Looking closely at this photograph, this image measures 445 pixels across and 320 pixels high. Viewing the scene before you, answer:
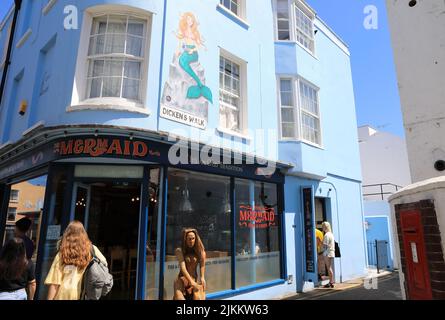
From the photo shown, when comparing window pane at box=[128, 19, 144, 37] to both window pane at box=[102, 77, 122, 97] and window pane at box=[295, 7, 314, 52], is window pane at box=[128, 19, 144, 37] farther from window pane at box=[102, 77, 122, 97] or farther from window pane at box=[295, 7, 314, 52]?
window pane at box=[295, 7, 314, 52]

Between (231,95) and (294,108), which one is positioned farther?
(294,108)

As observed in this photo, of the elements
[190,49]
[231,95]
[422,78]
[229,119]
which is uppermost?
[190,49]

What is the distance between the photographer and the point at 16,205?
29.9 ft

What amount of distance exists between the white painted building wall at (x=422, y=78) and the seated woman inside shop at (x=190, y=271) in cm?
379

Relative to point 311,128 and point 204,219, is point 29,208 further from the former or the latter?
point 311,128

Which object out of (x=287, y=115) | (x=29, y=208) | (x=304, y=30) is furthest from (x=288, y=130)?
(x=29, y=208)

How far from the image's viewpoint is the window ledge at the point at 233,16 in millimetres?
8906

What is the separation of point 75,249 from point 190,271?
242 cm

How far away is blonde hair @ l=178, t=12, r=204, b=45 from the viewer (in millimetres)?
7715

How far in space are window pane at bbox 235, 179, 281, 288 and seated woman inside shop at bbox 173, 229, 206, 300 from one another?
2.26 m

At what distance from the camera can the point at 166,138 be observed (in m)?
6.57

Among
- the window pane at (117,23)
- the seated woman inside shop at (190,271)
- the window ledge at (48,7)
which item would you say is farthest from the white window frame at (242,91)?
the window ledge at (48,7)

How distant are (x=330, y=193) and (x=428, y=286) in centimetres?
918

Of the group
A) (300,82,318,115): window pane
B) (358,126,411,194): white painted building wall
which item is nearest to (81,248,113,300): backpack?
(300,82,318,115): window pane
